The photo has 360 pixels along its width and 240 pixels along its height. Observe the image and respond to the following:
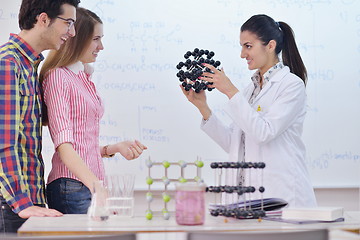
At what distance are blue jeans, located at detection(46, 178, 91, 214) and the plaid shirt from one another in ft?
0.23

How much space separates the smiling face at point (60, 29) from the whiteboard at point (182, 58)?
1409 mm

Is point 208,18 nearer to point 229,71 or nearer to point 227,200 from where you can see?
point 229,71

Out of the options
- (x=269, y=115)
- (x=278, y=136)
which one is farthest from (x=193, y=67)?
(x=278, y=136)

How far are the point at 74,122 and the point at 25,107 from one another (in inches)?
9.5

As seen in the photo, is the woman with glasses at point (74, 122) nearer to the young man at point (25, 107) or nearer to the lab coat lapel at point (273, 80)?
the young man at point (25, 107)

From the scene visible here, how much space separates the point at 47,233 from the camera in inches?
63.1

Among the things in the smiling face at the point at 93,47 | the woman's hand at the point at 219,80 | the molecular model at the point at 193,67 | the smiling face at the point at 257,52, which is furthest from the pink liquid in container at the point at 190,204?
the smiling face at the point at 257,52

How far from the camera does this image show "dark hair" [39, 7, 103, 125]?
2.24 metres

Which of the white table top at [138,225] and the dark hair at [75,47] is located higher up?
the dark hair at [75,47]

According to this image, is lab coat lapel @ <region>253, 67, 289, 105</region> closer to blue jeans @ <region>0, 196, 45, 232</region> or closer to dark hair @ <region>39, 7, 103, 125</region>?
dark hair @ <region>39, 7, 103, 125</region>

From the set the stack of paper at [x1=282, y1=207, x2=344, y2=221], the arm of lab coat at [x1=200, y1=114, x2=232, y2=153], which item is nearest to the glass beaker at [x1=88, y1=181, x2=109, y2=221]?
the stack of paper at [x1=282, y1=207, x2=344, y2=221]

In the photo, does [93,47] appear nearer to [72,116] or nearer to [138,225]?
[72,116]

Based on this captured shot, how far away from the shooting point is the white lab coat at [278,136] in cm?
241

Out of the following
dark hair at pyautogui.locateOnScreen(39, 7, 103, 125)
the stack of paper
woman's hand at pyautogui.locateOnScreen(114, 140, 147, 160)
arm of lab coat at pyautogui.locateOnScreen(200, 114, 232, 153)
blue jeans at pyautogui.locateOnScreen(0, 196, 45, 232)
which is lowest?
blue jeans at pyautogui.locateOnScreen(0, 196, 45, 232)
